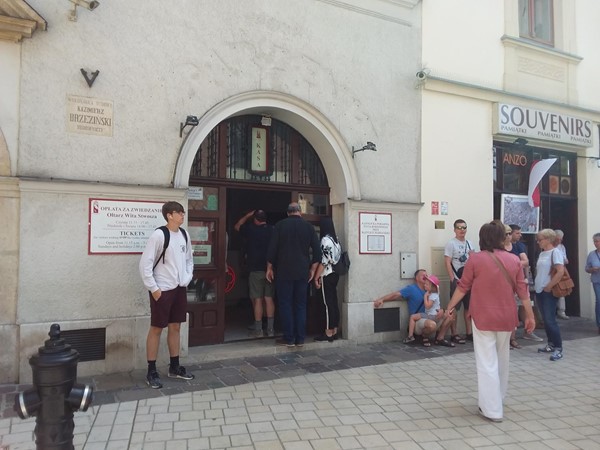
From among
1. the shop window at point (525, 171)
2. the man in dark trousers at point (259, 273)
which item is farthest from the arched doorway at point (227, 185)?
the shop window at point (525, 171)

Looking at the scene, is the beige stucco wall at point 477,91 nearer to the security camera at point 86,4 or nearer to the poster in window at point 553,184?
the poster in window at point 553,184

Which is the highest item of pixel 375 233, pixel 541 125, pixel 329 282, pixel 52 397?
pixel 541 125

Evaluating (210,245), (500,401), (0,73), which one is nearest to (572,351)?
(500,401)

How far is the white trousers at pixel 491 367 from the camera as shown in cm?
421

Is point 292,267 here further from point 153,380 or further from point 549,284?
point 549,284

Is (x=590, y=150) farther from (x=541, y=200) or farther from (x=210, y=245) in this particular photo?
(x=210, y=245)

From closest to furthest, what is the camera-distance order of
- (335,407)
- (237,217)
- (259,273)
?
(335,407)
(259,273)
(237,217)

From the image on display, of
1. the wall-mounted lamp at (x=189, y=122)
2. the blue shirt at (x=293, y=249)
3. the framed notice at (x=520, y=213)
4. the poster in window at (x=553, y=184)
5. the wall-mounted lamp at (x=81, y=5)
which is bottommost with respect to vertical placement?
the blue shirt at (x=293, y=249)

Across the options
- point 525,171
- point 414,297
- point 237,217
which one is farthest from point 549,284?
point 237,217

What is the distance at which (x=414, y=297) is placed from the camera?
279 inches

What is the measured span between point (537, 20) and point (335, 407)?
8818 mm

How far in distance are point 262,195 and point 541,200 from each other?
5609 mm

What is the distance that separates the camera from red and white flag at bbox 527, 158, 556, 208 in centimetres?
877

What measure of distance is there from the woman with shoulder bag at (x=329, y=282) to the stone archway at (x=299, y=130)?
0.74 metres
